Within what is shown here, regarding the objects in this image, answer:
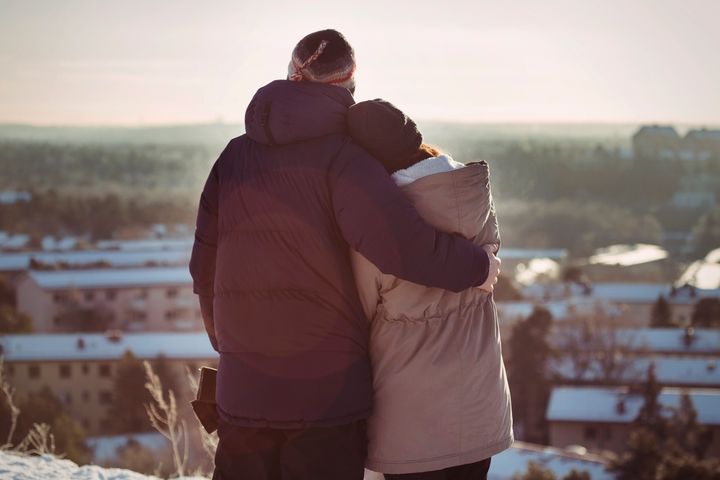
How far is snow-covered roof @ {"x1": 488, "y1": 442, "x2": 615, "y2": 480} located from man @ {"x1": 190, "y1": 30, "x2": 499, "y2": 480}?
1366 cm

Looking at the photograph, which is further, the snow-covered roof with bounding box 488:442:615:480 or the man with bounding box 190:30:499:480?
the snow-covered roof with bounding box 488:442:615:480

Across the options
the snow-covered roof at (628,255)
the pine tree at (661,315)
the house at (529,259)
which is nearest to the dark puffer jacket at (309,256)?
the pine tree at (661,315)

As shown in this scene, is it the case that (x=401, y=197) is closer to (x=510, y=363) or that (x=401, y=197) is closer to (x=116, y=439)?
(x=116, y=439)

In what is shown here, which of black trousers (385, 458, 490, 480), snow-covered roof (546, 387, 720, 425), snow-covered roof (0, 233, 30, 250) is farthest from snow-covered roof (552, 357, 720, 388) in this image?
snow-covered roof (0, 233, 30, 250)

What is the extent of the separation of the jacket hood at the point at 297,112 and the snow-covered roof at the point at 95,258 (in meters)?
36.7

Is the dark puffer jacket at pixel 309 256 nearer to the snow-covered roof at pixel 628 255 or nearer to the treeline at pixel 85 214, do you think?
the snow-covered roof at pixel 628 255

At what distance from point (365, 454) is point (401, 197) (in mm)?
637

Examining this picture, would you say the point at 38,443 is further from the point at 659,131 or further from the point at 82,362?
the point at 659,131

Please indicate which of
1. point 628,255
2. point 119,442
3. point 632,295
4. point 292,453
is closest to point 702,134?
point 628,255

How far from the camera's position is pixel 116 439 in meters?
18.4

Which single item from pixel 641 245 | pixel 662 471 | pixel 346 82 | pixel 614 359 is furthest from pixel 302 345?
pixel 641 245

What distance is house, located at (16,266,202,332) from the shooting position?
32750 millimetres

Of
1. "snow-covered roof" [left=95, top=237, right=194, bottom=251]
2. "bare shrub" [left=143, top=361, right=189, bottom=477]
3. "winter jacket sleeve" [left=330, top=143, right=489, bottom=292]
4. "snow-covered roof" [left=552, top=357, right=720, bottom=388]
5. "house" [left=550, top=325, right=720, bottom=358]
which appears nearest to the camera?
"winter jacket sleeve" [left=330, top=143, right=489, bottom=292]

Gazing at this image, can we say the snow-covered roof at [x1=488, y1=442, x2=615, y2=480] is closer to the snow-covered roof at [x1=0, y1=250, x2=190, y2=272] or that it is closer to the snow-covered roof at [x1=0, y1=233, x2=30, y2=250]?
the snow-covered roof at [x1=0, y1=250, x2=190, y2=272]
